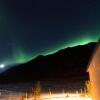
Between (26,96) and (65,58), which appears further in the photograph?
(65,58)

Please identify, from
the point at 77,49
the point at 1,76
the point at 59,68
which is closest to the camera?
the point at 1,76

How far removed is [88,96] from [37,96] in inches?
126

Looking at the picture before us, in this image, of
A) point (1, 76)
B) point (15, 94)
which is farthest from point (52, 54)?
point (15, 94)

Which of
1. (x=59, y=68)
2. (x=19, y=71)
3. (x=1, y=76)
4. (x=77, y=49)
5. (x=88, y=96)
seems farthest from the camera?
(x=77, y=49)

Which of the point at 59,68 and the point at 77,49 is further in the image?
the point at 77,49

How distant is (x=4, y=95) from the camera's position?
15078 mm

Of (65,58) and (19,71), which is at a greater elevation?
(65,58)

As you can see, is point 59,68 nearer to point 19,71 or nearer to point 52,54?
point 19,71

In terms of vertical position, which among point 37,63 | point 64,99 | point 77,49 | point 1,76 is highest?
point 77,49

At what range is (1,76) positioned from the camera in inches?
1495

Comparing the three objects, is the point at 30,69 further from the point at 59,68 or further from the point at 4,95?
the point at 4,95

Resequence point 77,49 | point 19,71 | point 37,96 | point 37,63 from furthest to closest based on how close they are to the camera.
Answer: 1. point 77,49
2. point 37,63
3. point 19,71
4. point 37,96

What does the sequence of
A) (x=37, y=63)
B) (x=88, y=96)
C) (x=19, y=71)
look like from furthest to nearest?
(x=37, y=63)
(x=19, y=71)
(x=88, y=96)

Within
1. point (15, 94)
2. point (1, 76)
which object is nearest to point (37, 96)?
point (15, 94)
